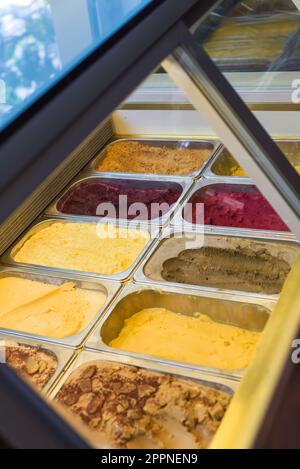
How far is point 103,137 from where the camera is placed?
285cm

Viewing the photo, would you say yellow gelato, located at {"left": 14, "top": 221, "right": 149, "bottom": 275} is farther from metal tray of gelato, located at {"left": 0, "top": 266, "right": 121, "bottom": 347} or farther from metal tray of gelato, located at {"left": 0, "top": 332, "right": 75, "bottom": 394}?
metal tray of gelato, located at {"left": 0, "top": 332, "right": 75, "bottom": 394}

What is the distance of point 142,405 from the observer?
141 cm

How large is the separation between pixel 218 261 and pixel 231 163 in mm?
663

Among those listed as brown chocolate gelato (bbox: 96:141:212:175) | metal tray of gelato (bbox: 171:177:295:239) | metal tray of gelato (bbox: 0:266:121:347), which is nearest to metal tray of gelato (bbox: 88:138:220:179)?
brown chocolate gelato (bbox: 96:141:212:175)

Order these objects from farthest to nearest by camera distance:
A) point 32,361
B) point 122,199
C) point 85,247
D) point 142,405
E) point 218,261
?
point 122,199, point 85,247, point 218,261, point 32,361, point 142,405

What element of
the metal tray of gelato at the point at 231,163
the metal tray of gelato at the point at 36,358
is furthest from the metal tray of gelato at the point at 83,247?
the metal tray of gelato at the point at 231,163

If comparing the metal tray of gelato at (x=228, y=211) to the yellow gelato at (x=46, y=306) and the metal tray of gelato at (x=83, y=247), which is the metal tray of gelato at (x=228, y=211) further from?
the yellow gelato at (x=46, y=306)

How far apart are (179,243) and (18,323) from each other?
0.69 meters

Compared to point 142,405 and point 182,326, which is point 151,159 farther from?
point 142,405

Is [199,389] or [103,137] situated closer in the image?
[199,389]

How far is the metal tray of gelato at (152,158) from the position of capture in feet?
8.46

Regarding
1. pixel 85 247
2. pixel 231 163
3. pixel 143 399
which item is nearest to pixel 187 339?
pixel 143 399
